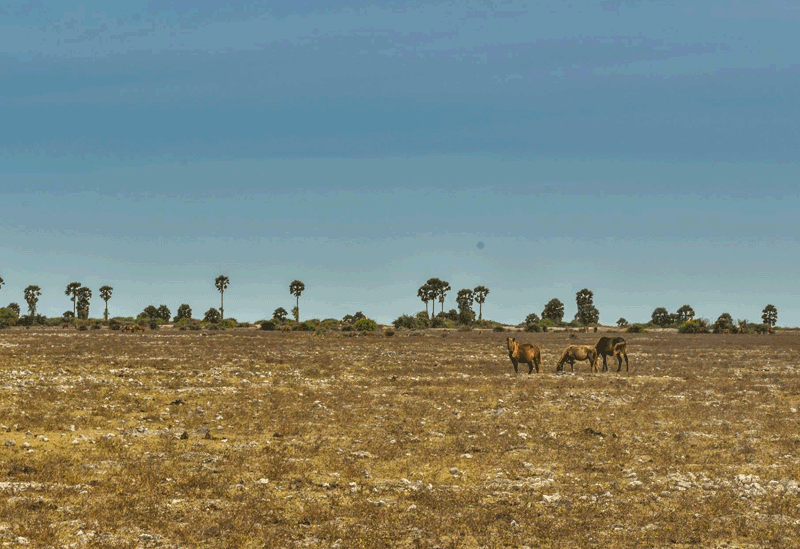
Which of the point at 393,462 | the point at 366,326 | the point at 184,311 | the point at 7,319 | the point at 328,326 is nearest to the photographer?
the point at 393,462

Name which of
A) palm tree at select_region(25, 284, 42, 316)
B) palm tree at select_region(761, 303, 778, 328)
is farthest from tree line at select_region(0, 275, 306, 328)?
palm tree at select_region(761, 303, 778, 328)

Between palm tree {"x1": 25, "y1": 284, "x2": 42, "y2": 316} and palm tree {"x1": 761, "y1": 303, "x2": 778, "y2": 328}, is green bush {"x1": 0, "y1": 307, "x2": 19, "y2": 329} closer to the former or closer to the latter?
palm tree {"x1": 25, "y1": 284, "x2": 42, "y2": 316}

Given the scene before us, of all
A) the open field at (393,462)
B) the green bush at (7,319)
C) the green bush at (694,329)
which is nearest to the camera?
the open field at (393,462)

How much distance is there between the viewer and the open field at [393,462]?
39.3 ft

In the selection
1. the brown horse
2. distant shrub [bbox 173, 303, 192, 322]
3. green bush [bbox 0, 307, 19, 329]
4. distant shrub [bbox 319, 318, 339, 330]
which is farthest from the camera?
distant shrub [bbox 173, 303, 192, 322]

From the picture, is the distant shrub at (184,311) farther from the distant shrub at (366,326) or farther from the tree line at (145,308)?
the distant shrub at (366,326)

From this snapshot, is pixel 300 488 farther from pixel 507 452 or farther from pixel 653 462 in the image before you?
pixel 653 462

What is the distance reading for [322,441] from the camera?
19.5 meters

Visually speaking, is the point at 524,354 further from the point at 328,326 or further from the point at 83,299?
the point at 83,299

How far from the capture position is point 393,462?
17188 mm

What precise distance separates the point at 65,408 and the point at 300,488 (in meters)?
13.0

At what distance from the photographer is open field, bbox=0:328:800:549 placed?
1198 centimetres

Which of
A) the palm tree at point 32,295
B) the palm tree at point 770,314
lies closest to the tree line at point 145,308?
the palm tree at point 32,295

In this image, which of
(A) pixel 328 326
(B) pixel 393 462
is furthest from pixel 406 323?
(B) pixel 393 462
